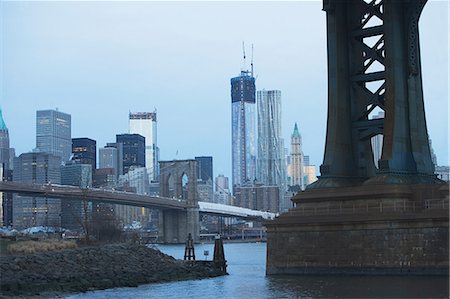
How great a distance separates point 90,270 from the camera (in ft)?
153

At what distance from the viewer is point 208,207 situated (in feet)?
536

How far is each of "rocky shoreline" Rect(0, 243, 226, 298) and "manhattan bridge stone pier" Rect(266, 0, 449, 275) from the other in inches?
320

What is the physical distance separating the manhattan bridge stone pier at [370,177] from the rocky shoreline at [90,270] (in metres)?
8.14

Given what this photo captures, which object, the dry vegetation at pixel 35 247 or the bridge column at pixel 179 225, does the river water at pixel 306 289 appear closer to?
the dry vegetation at pixel 35 247

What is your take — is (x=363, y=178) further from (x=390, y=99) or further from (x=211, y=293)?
(x=211, y=293)

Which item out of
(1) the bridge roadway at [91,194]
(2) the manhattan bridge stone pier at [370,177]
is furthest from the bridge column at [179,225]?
(2) the manhattan bridge stone pier at [370,177]

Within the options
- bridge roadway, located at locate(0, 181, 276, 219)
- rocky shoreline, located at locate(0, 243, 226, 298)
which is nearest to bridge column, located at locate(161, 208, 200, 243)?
bridge roadway, located at locate(0, 181, 276, 219)

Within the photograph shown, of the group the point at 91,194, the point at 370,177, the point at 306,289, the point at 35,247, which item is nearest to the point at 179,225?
the point at 91,194

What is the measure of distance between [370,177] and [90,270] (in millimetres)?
15807

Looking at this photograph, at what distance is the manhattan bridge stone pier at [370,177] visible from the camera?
133 feet

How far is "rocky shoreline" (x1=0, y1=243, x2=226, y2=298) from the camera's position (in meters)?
40.0

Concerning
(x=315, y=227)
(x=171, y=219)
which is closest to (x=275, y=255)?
(x=315, y=227)

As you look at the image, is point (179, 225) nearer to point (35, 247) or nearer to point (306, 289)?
point (35, 247)

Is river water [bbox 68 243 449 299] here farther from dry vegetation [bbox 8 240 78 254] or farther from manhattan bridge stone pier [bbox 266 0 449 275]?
dry vegetation [bbox 8 240 78 254]
